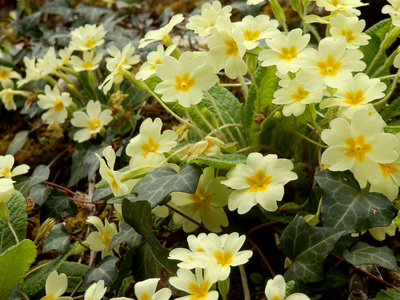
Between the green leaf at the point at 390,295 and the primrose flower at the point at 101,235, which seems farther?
the primrose flower at the point at 101,235

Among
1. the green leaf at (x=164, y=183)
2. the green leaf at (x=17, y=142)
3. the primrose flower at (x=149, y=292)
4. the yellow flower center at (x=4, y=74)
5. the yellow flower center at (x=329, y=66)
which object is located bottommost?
the green leaf at (x=17, y=142)

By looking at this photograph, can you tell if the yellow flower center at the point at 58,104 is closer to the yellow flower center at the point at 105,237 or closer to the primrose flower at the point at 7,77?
the primrose flower at the point at 7,77

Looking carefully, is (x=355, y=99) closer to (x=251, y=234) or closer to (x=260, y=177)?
(x=260, y=177)

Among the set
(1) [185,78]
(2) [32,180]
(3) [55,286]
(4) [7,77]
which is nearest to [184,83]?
(1) [185,78]

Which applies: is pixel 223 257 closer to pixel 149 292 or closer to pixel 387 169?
pixel 149 292

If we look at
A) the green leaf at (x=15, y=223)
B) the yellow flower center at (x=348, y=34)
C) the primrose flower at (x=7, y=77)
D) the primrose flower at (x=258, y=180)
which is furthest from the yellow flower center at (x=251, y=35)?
the primrose flower at (x=7, y=77)

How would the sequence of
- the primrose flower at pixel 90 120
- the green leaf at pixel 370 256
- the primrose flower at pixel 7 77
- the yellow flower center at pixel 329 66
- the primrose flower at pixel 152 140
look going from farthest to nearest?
the primrose flower at pixel 7 77, the primrose flower at pixel 90 120, the primrose flower at pixel 152 140, the yellow flower center at pixel 329 66, the green leaf at pixel 370 256
